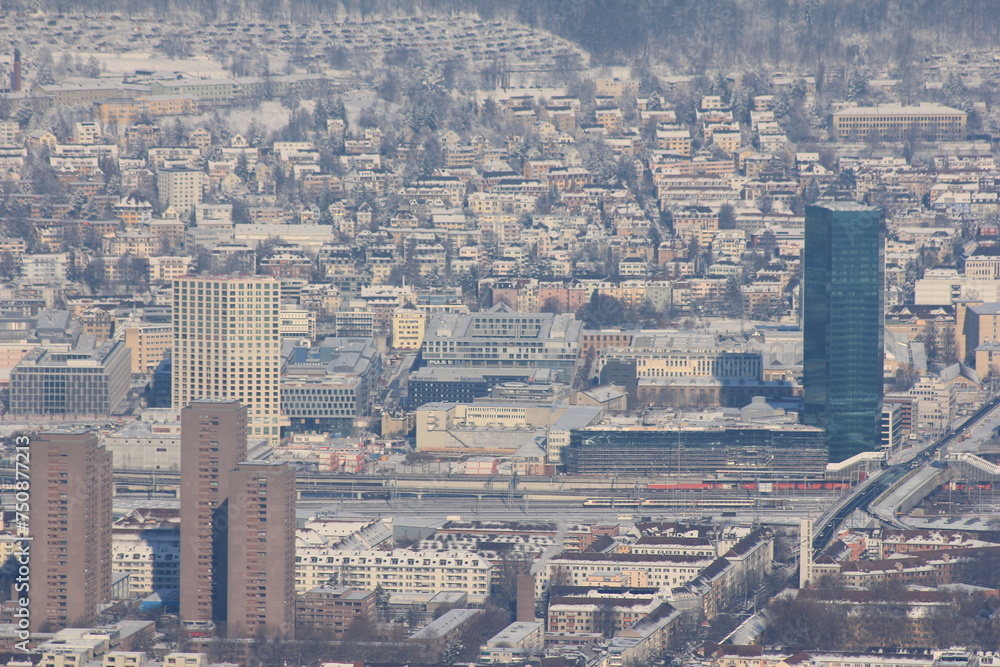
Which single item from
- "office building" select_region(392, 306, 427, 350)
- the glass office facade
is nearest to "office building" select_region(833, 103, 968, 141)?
"office building" select_region(392, 306, 427, 350)

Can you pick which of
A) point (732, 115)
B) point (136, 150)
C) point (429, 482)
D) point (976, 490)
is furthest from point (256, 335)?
point (732, 115)

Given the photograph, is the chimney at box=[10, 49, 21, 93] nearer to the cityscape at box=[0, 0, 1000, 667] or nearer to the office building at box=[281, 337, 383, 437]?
the cityscape at box=[0, 0, 1000, 667]

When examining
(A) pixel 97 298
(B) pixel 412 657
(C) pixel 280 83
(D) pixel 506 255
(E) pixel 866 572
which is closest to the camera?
(B) pixel 412 657

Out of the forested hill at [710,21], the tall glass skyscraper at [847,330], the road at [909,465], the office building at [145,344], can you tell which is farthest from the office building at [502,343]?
the forested hill at [710,21]

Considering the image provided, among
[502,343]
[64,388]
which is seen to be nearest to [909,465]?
[502,343]

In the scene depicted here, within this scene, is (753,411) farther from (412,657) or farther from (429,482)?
(412,657)

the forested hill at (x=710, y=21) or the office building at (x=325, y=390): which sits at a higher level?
the forested hill at (x=710, y=21)

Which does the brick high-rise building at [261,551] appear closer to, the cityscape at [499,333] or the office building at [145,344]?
the cityscape at [499,333]

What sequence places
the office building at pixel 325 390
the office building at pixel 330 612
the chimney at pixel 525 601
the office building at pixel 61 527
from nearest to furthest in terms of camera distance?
1. the office building at pixel 61 527
2. the office building at pixel 330 612
3. the chimney at pixel 525 601
4. the office building at pixel 325 390
